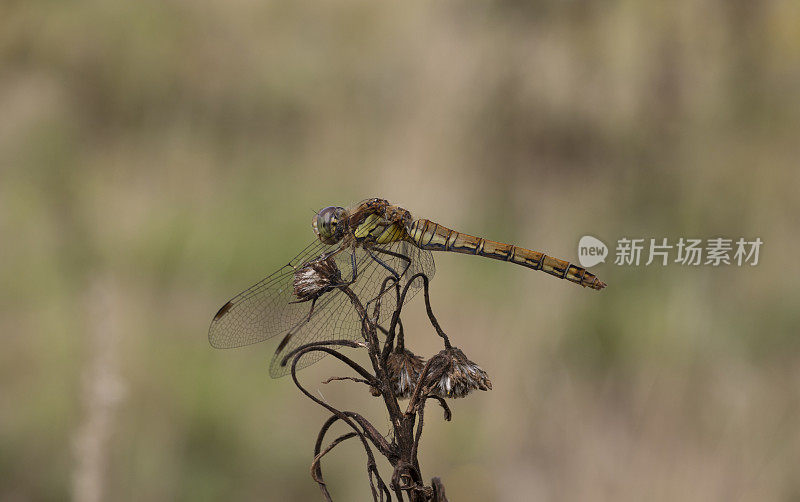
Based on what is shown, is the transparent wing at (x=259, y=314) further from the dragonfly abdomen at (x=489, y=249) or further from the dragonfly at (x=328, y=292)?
the dragonfly abdomen at (x=489, y=249)

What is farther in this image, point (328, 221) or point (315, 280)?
point (328, 221)

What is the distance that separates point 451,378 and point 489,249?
2.53ft

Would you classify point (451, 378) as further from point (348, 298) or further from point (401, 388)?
point (348, 298)

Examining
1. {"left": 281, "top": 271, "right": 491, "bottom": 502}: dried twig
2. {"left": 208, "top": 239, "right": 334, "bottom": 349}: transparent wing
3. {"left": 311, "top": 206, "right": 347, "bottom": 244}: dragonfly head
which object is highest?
{"left": 311, "top": 206, "right": 347, "bottom": 244}: dragonfly head

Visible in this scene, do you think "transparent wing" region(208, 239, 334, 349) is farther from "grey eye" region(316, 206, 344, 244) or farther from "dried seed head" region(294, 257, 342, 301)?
"dried seed head" region(294, 257, 342, 301)

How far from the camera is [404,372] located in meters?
0.73

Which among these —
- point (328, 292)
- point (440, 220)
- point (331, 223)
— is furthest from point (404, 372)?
point (440, 220)

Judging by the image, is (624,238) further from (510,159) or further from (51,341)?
(51,341)

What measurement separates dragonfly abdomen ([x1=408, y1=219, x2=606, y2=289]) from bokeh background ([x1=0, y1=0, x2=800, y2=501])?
0.71m

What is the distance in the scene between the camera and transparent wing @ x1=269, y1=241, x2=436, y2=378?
1.04m

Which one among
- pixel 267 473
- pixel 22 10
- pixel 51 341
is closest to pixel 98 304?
pixel 51 341

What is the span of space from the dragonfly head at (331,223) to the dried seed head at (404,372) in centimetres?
41

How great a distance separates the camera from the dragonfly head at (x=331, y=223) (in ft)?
3.58

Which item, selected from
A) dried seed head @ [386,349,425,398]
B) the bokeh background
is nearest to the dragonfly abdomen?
dried seed head @ [386,349,425,398]
